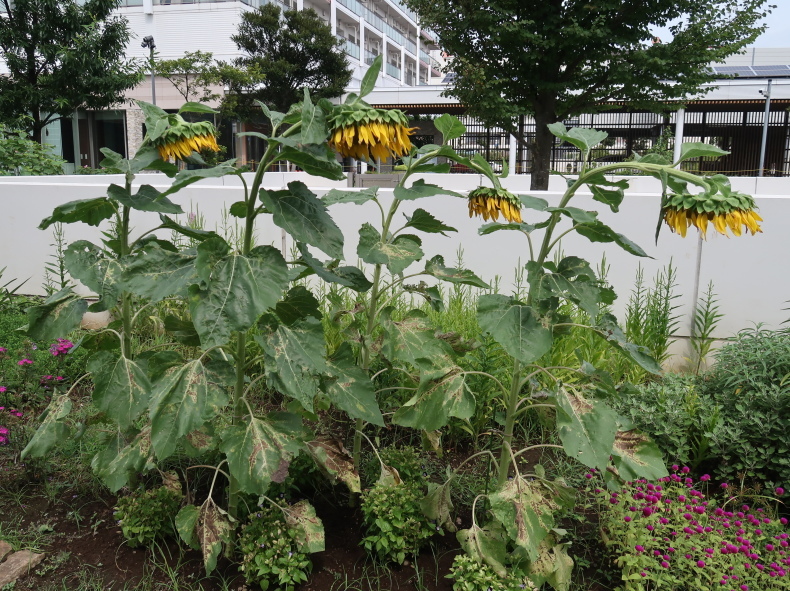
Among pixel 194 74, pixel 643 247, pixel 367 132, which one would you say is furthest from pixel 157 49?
pixel 367 132

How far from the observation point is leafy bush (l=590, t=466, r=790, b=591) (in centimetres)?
198

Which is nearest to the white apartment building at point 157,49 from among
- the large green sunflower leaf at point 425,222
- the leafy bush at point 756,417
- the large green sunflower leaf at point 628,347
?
the leafy bush at point 756,417

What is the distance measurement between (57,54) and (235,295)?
16.6 metres

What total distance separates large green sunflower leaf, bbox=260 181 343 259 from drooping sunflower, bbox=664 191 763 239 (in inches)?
33.0

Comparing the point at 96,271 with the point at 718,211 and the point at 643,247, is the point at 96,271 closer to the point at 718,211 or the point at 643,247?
the point at 718,211

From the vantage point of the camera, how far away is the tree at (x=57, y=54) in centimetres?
1509

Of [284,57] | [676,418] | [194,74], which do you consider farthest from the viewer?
[284,57]

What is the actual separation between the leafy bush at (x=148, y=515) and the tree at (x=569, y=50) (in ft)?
29.7

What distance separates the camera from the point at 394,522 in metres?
2.05

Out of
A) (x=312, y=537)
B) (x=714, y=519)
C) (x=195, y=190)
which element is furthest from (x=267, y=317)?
(x=195, y=190)

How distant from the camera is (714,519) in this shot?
228cm

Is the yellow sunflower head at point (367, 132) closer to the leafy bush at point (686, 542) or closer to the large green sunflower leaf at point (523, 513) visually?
the large green sunflower leaf at point (523, 513)

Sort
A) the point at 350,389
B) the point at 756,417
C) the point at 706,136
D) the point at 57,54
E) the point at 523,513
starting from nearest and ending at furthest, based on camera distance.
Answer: the point at 523,513 < the point at 350,389 < the point at 756,417 < the point at 57,54 < the point at 706,136

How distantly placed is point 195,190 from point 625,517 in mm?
4048
